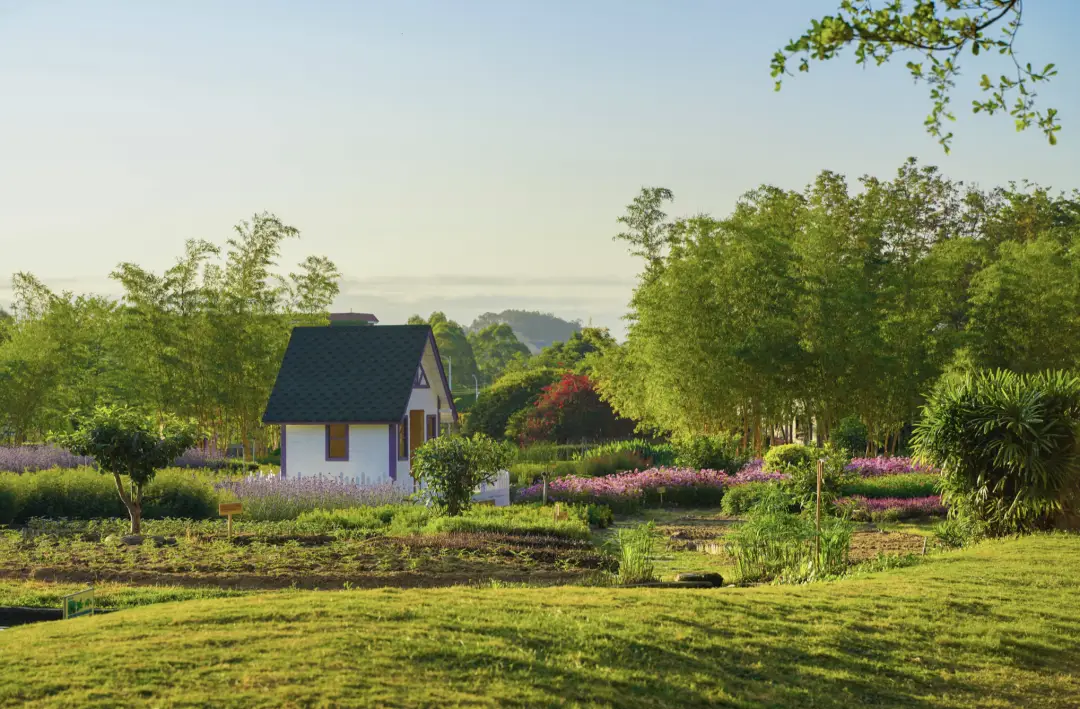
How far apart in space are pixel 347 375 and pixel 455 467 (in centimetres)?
754

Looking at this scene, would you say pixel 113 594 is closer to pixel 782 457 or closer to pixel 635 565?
pixel 635 565

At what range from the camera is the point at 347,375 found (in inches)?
1083

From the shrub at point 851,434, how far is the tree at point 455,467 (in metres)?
16.1

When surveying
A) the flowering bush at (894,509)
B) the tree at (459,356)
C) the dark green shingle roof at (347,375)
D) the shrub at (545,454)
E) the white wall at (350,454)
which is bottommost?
the flowering bush at (894,509)

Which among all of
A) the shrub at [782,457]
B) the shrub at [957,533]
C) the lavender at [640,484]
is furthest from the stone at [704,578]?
the shrub at [782,457]

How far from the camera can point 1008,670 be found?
965cm

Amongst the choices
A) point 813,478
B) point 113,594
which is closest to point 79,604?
point 113,594

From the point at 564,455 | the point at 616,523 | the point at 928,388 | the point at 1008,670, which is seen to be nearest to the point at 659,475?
the point at 616,523

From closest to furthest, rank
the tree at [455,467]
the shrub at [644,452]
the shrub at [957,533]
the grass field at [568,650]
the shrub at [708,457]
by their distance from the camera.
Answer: the grass field at [568,650]
the shrub at [957,533]
the tree at [455,467]
the shrub at [708,457]
the shrub at [644,452]

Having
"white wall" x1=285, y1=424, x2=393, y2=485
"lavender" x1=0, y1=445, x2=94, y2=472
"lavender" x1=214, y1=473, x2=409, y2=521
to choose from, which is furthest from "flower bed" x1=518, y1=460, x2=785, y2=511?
"lavender" x1=0, y1=445, x2=94, y2=472

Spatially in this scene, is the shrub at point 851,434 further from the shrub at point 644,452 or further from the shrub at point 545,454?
the shrub at point 545,454

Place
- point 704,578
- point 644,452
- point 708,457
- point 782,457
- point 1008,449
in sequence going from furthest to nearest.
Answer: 1. point 644,452
2. point 708,457
3. point 782,457
4. point 1008,449
5. point 704,578

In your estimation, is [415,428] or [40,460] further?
[40,460]

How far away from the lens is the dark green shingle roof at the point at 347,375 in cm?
2662
